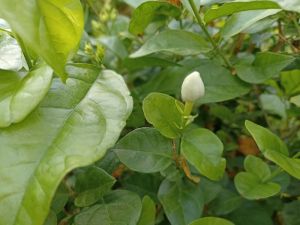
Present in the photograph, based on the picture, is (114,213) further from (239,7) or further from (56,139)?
(239,7)

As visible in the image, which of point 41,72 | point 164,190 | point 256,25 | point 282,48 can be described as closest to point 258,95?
Result: point 282,48

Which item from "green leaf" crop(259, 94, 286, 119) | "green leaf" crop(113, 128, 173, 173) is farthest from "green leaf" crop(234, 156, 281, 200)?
"green leaf" crop(259, 94, 286, 119)

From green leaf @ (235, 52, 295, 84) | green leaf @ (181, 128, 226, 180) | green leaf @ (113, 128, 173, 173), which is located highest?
green leaf @ (235, 52, 295, 84)

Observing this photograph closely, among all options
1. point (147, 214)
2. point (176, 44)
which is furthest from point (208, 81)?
point (147, 214)

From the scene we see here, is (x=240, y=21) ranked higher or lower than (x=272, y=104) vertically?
higher

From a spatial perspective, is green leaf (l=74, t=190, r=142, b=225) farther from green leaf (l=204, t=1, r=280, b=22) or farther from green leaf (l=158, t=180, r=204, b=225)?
green leaf (l=204, t=1, r=280, b=22)

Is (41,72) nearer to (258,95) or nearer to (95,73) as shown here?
(95,73)
